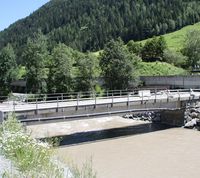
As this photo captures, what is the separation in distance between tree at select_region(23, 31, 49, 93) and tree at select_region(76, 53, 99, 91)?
8.37 meters

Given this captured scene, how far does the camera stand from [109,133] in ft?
158

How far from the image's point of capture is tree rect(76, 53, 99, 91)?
2938 inches

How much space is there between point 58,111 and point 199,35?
84.1 m

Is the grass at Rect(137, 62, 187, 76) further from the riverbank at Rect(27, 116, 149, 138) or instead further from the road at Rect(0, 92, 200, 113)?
the road at Rect(0, 92, 200, 113)

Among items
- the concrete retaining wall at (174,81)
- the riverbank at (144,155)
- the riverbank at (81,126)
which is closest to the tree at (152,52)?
the concrete retaining wall at (174,81)

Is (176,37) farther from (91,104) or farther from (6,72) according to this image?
(91,104)

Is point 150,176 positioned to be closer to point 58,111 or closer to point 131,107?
point 58,111

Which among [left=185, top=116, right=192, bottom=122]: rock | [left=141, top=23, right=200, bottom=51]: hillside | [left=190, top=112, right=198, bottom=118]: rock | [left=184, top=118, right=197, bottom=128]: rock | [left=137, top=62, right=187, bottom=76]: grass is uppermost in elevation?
[left=141, top=23, right=200, bottom=51]: hillside

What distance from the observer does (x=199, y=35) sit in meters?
116

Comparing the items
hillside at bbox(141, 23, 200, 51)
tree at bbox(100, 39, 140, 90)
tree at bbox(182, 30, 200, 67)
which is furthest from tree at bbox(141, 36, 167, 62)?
tree at bbox(100, 39, 140, 90)

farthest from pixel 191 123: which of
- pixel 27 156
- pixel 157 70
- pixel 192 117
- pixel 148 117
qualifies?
pixel 157 70

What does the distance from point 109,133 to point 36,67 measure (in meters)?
39.0

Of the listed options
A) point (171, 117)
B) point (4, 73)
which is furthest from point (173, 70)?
point (171, 117)

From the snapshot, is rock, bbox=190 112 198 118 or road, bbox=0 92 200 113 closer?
road, bbox=0 92 200 113
